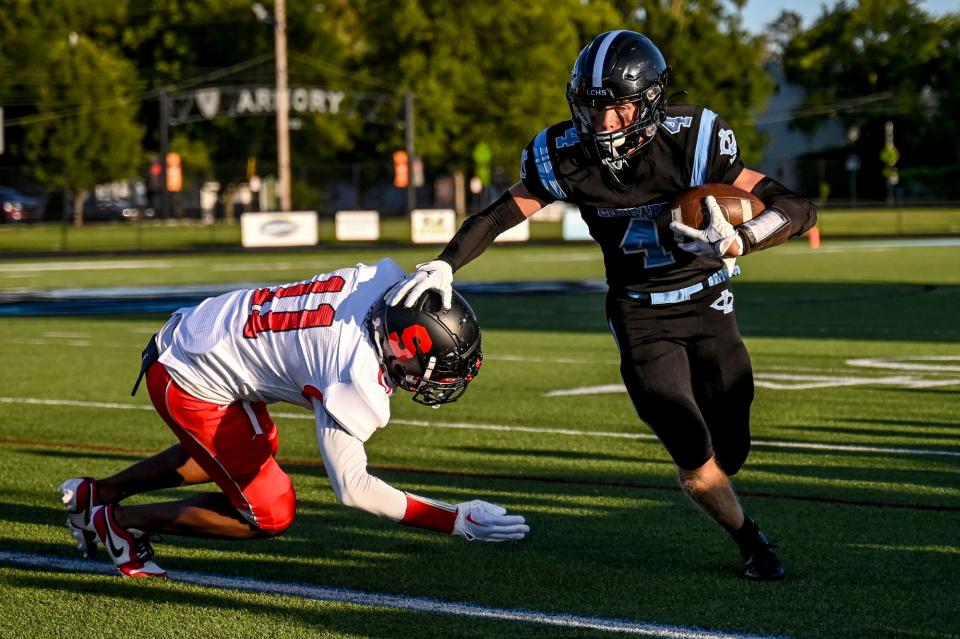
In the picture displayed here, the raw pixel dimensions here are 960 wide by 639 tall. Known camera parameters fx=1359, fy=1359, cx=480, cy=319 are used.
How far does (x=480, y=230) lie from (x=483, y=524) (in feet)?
4.20

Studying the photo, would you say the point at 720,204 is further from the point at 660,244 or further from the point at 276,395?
the point at 276,395

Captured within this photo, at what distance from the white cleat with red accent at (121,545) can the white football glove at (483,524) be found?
134 centimetres

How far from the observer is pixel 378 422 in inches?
172

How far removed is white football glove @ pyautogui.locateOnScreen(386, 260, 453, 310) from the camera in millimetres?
4484

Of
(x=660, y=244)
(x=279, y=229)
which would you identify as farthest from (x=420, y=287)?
(x=279, y=229)

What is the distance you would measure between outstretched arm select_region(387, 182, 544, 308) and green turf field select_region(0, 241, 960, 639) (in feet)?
3.74

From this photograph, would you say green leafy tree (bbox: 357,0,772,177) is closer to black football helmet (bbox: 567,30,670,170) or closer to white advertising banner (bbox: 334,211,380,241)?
white advertising banner (bbox: 334,211,380,241)

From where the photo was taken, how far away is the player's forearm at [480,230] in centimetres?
523

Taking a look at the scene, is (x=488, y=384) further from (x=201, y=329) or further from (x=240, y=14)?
(x=240, y=14)

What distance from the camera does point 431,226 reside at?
35.4 meters

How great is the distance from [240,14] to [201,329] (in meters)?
61.0

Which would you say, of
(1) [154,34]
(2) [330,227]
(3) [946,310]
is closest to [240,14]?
(1) [154,34]

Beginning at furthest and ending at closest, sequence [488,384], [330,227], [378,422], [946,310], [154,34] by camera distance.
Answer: [154,34] < [330,227] < [946,310] < [488,384] < [378,422]

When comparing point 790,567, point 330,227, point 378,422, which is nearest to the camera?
point 378,422
